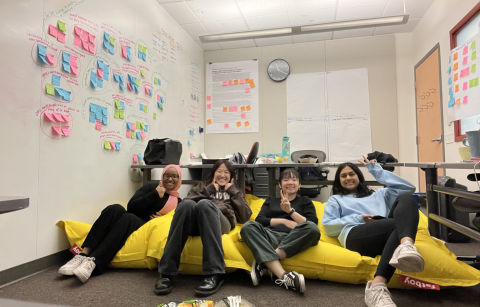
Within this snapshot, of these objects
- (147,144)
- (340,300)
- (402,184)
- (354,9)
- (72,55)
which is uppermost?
(354,9)

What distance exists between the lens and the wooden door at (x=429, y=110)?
357 cm

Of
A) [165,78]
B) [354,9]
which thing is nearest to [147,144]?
[165,78]

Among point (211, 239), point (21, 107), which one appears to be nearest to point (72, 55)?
point (21, 107)

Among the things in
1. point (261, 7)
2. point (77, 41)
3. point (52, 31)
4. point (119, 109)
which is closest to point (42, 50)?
point (52, 31)

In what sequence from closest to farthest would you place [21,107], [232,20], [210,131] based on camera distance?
[21,107] < [232,20] < [210,131]

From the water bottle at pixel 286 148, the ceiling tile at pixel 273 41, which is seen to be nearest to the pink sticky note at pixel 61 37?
the water bottle at pixel 286 148

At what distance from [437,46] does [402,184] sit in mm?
2635

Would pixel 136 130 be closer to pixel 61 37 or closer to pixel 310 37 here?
pixel 61 37

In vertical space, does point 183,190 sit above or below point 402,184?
below

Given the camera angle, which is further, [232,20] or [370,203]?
[232,20]

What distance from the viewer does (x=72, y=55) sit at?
2.20 meters

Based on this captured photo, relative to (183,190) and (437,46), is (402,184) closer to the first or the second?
(437,46)

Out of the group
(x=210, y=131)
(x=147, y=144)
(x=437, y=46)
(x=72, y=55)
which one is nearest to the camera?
(x=72, y=55)

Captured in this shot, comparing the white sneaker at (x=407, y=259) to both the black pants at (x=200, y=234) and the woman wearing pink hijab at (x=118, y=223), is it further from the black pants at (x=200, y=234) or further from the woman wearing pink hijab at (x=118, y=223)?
the woman wearing pink hijab at (x=118, y=223)
